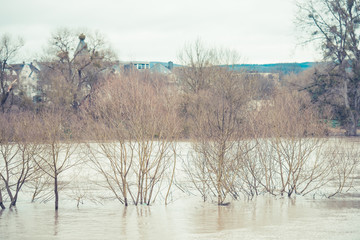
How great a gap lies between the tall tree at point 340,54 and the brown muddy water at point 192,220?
25.1m

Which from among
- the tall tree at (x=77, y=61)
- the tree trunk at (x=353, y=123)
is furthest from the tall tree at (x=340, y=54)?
the tall tree at (x=77, y=61)

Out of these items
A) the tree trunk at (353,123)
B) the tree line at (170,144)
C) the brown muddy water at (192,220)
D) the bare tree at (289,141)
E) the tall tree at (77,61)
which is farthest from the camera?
the tall tree at (77,61)

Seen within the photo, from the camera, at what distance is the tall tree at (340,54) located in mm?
42344

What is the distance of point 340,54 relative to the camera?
1694 inches

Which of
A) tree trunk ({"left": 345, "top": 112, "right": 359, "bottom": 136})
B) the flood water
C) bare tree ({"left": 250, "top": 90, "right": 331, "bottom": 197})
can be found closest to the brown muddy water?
the flood water

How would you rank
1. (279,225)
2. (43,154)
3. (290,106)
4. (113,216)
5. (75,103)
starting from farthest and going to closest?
(75,103) → (290,106) → (43,154) → (113,216) → (279,225)

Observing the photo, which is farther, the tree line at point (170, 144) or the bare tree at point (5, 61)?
the bare tree at point (5, 61)

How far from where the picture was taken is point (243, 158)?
64.5ft

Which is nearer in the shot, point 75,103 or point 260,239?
point 260,239

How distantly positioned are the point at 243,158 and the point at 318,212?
359cm

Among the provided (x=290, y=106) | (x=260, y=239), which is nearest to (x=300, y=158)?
(x=290, y=106)

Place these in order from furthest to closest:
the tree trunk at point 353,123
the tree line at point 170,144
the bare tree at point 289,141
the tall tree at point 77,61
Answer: the tall tree at point 77,61 → the tree trunk at point 353,123 → the bare tree at point 289,141 → the tree line at point 170,144

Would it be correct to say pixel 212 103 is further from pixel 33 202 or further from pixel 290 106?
pixel 33 202

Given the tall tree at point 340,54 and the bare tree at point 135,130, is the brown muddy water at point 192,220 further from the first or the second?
the tall tree at point 340,54
